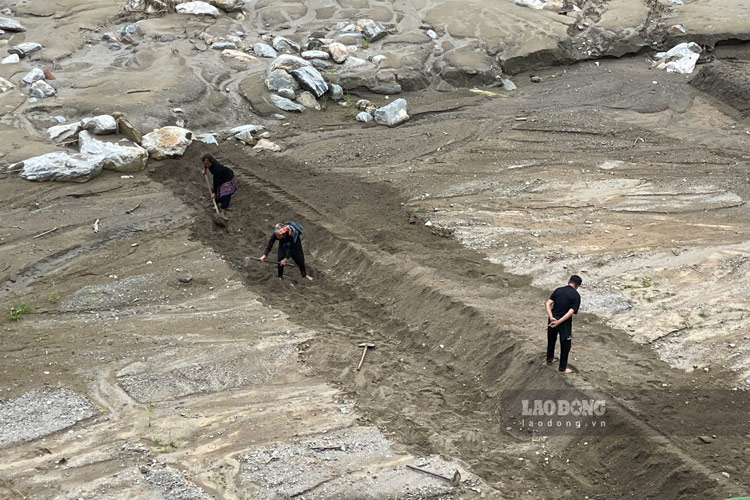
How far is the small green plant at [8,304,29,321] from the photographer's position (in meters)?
9.98

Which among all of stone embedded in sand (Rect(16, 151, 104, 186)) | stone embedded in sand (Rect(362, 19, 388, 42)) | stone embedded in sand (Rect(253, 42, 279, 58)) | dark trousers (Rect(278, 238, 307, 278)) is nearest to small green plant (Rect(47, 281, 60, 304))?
dark trousers (Rect(278, 238, 307, 278))

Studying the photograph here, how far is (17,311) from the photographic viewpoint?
1008cm

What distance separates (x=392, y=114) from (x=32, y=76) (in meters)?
Answer: 8.05

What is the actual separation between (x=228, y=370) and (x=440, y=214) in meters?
5.08

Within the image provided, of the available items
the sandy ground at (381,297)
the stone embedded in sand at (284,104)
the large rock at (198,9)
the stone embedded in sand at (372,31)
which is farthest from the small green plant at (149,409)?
the large rock at (198,9)

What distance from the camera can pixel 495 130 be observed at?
52.6 ft

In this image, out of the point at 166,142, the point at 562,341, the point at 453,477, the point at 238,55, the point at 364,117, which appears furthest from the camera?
the point at 238,55

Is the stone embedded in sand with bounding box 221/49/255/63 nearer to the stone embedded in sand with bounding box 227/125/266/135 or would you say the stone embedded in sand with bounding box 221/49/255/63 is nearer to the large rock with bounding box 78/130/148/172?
the stone embedded in sand with bounding box 227/125/266/135

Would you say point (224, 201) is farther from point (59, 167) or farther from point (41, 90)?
point (41, 90)

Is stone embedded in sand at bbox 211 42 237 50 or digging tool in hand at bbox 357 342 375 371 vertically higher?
stone embedded in sand at bbox 211 42 237 50

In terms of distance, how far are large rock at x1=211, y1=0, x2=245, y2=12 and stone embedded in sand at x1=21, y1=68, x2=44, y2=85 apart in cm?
563

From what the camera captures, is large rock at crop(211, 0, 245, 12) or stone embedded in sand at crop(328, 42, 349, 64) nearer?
stone embedded in sand at crop(328, 42, 349, 64)

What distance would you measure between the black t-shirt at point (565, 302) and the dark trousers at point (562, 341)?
97 millimetres

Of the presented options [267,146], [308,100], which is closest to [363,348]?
[267,146]
